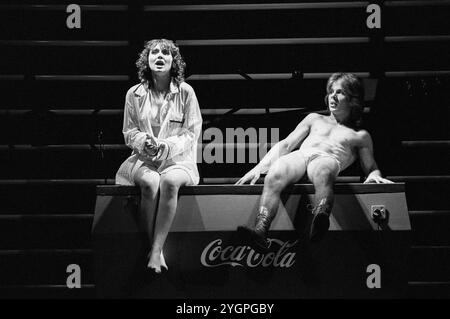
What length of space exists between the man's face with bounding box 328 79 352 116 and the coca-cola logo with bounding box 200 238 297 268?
3.33 feet

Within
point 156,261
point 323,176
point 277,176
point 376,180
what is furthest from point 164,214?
point 376,180

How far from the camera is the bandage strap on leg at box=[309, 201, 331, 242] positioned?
4406 mm

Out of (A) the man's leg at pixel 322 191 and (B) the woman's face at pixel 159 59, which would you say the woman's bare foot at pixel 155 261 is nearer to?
(A) the man's leg at pixel 322 191

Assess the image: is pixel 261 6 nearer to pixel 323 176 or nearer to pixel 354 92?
pixel 354 92

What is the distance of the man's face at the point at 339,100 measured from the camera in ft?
16.2

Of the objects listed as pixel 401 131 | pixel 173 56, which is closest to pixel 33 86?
pixel 173 56

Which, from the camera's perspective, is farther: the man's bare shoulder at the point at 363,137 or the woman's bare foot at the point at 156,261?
the man's bare shoulder at the point at 363,137

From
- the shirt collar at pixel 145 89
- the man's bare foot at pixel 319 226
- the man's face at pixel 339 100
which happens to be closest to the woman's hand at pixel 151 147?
the shirt collar at pixel 145 89

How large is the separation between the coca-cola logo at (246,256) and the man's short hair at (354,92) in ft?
3.33

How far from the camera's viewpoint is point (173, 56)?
4910 millimetres

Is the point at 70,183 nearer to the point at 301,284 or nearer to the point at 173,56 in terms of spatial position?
the point at 173,56

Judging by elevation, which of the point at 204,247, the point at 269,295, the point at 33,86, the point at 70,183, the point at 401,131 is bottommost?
the point at 269,295

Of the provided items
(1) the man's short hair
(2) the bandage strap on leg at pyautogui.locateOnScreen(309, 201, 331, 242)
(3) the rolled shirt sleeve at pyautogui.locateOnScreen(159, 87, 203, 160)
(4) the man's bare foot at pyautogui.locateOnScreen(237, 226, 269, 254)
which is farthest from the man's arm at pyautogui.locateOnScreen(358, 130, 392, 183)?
(3) the rolled shirt sleeve at pyautogui.locateOnScreen(159, 87, 203, 160)

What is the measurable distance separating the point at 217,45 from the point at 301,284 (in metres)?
1.82
